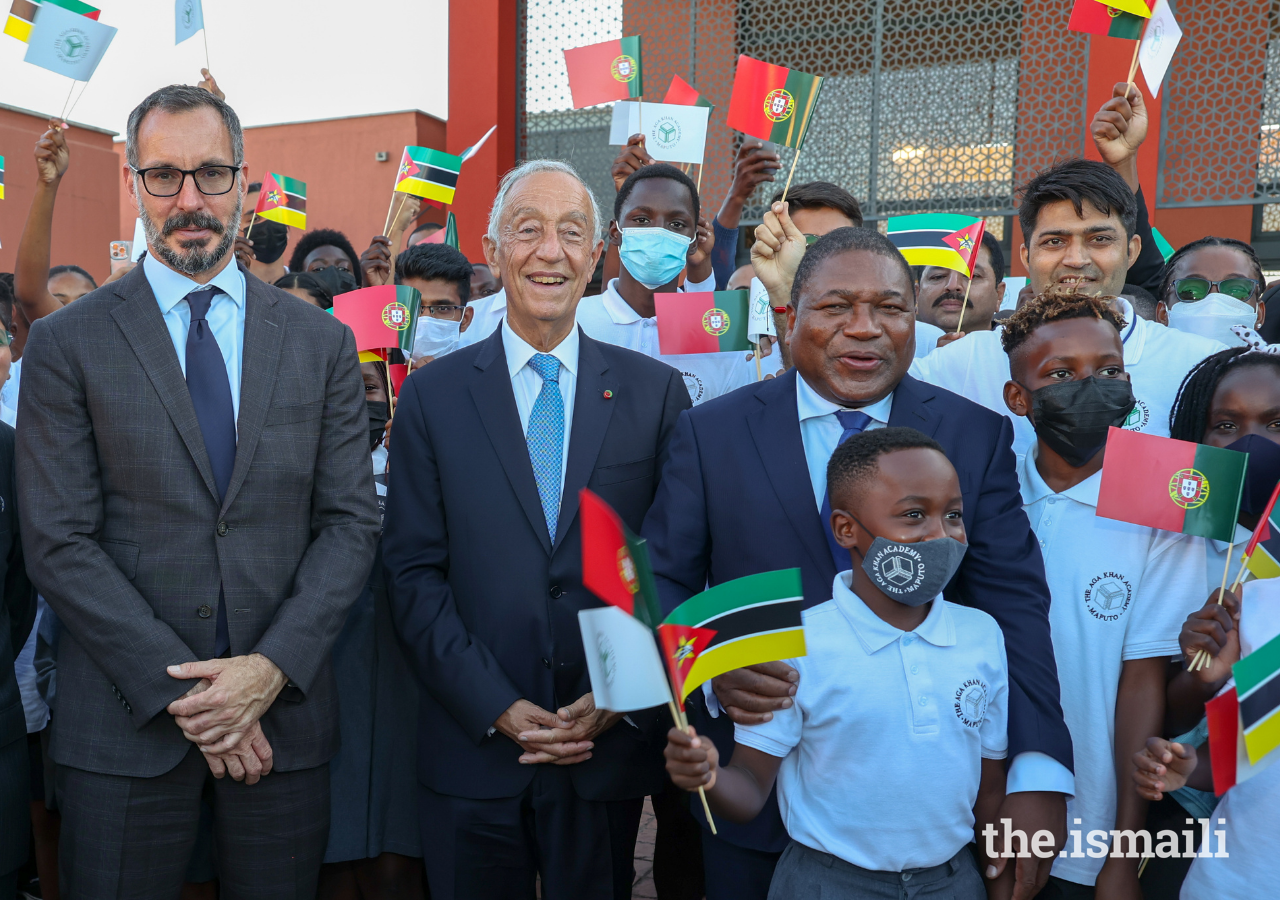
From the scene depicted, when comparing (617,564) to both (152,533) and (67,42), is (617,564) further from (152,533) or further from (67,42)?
(67,42)

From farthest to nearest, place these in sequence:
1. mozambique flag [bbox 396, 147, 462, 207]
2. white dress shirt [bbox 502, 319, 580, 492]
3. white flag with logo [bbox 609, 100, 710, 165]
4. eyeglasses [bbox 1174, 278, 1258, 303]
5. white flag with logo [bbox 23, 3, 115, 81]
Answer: mozambique flag [bbox 396, 147, 462, 207], white flag with logo [bbox 609, 100, 710, 165], white flag with logo [bbox 23, 3, 115, 81], eyeglasses [bbox 1174, 278, 1258, 303], white dress shirt [bbox 502, 319, 580, 492]

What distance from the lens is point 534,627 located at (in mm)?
2664

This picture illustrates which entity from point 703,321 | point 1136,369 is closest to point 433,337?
point 703,321

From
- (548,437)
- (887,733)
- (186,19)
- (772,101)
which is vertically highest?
(186,19)

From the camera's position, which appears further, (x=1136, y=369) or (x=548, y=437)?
(x=1136, y=369)

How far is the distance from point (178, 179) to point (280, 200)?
479 cm

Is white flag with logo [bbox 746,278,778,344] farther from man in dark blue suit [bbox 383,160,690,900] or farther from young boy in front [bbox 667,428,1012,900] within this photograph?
young boy in front [bbox 667,428,1012,900]

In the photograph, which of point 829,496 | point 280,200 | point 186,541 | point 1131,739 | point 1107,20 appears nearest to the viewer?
point 829,496

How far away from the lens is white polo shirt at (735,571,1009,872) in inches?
82.4

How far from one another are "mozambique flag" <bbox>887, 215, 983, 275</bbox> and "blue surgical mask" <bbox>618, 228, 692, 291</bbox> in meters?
0.89

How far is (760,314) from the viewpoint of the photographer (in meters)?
3.71

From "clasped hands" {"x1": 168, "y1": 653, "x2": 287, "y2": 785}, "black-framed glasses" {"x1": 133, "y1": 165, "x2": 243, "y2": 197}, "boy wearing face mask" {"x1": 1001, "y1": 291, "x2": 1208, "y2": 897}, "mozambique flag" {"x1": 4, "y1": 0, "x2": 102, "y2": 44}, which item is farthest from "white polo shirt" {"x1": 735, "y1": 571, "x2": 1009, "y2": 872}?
"mozambique flag" {"x1": 4, "y1": 0, "x2": 102, "y2": 44}

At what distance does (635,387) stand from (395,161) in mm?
10149

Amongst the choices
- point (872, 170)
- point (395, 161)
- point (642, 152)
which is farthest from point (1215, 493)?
point (395, 161)
